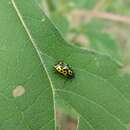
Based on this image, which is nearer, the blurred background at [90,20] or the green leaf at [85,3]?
the blurred background at [90,20]

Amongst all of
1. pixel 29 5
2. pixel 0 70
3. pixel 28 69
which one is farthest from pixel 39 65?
pixel 29 5

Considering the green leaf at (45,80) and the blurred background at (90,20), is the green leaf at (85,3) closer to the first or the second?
the blurred background at (90,20)

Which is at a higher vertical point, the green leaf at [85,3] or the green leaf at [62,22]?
the green leaf at [62,22]

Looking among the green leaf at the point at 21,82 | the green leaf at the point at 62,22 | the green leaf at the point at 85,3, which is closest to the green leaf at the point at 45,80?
the green leaf at the point at 21,82

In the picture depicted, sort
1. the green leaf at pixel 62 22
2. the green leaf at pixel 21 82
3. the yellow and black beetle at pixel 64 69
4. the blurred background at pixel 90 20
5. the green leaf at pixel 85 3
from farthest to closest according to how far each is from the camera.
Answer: the green leaf at pixel 85 3 < the blurred background at pixel 90 20 < the green leaf at pixel 62 22 < the yellow and black beetle at pixel 64 69 < the green leaf at pixel 21 82

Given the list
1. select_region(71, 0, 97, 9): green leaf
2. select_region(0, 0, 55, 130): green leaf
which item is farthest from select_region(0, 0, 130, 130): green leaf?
select_region(71, 0, 97, 9): green leaf

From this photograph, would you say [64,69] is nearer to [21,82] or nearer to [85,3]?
[21,82]

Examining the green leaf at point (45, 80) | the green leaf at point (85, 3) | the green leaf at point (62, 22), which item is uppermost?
the green leaf at point (45, 80)
